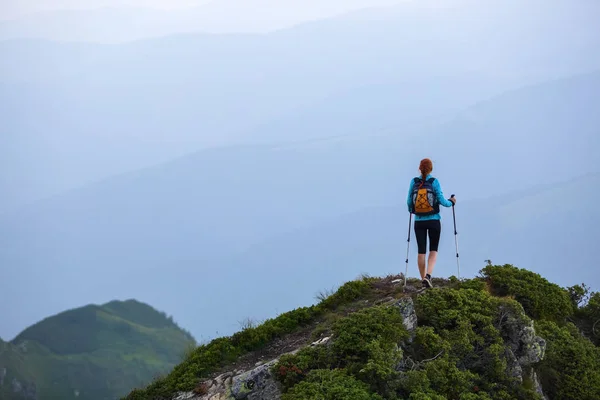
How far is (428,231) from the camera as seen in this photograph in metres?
13.2

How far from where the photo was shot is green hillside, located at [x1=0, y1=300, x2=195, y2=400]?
212 feet

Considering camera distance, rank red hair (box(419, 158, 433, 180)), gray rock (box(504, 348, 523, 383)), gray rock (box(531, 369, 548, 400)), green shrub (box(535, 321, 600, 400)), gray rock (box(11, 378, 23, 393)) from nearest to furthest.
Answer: gray rock (box(504, 348, 523, 383))
gray rock (box(531, 369, 548, 400))
red hair (box(419, 158, 433, 180))
green shrub (box(535, 321, 600, 400))
gray rock (box(11, 378, 23, 393))

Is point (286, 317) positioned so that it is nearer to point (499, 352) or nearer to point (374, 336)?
point (374, 336)

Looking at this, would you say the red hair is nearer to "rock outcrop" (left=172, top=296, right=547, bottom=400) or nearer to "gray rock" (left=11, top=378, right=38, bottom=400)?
"rock outcrop" (left=172, top=296, right=547, bottom=400)

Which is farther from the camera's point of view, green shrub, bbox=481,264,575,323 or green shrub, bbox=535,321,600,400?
green shrub, bbox=481,264,575,323

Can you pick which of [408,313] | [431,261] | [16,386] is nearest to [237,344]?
[408,313]

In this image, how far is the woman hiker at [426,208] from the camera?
41.7 feet

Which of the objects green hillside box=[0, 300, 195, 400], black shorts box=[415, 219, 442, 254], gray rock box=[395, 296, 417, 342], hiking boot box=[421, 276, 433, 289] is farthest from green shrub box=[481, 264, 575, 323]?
green hillside box=[0, 300, 195, 400]

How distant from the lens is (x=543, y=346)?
1266 cm

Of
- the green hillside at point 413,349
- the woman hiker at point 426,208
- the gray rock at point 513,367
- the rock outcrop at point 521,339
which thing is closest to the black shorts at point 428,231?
the woman hiker at point 426,208

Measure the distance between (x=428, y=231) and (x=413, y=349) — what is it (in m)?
2.88

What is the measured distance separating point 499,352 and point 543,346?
1553 millimetres

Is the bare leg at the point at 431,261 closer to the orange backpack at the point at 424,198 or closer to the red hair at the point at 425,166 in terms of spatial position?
the orange backpack at the point at 424,198

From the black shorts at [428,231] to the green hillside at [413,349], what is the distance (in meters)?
0.98
